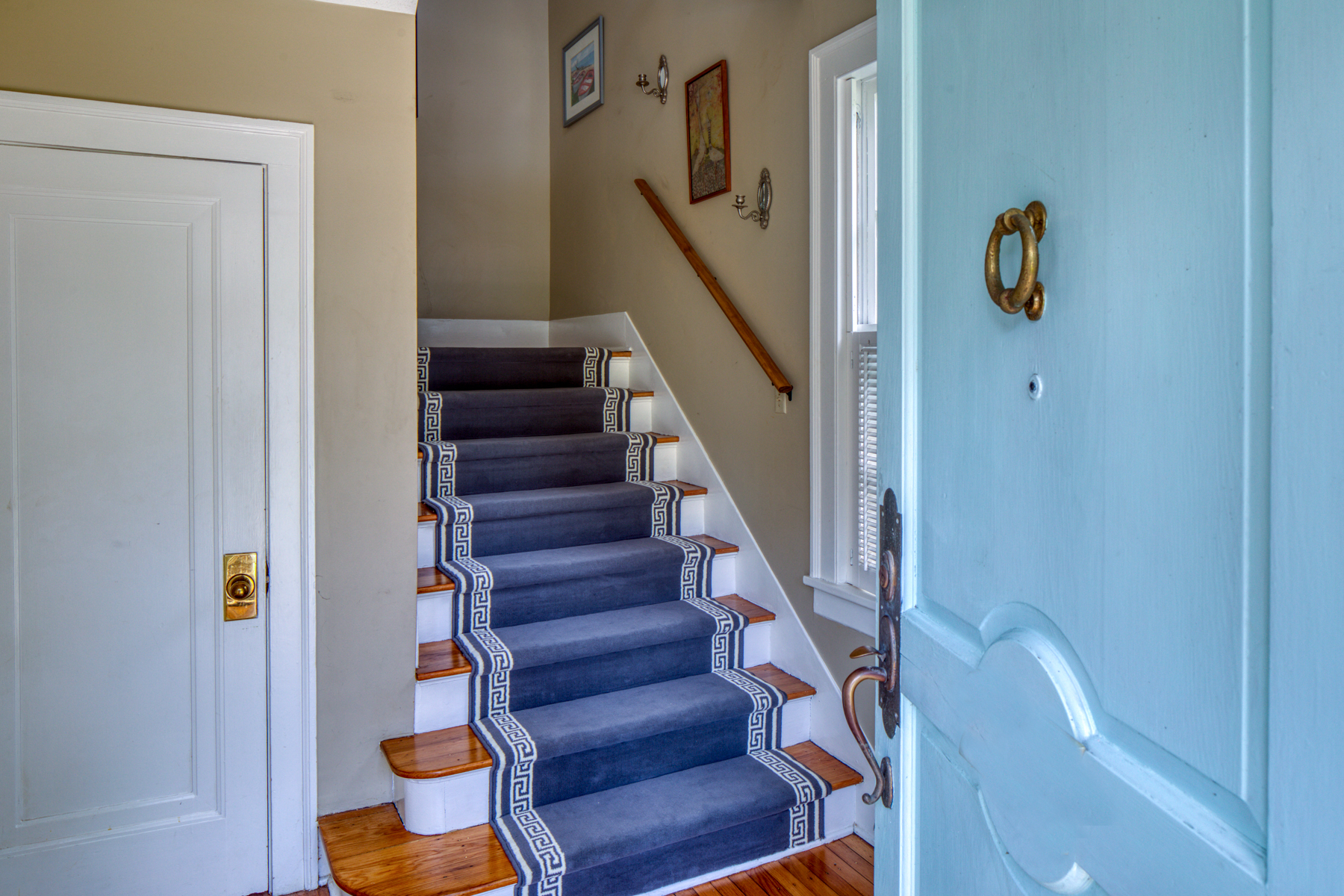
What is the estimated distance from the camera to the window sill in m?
2.31

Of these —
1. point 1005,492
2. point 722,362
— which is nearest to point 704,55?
point 722,362

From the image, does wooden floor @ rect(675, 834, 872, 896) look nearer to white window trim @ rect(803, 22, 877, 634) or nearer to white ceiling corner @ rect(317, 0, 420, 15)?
white window trim @ rect(803, 22, 877, 634)

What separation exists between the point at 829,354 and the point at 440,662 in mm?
1419

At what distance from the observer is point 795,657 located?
2711 mm

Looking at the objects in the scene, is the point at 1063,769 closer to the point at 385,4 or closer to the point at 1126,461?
the point at 1126,461

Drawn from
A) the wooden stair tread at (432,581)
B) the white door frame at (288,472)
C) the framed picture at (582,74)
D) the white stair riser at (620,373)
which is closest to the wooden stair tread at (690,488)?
the white stair riser at (620,373)

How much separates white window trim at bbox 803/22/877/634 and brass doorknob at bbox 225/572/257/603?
5.08ft

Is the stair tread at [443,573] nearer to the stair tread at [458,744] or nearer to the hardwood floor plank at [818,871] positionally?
the stair tread at [458,744]

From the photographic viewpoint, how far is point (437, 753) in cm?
219

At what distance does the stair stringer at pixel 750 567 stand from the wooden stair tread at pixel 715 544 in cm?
2

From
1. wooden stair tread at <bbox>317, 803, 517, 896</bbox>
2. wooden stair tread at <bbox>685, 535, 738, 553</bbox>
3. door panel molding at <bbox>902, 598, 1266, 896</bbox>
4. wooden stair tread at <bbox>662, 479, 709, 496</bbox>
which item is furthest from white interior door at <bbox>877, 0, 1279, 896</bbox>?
wooden stair tread at <bbox>662, 479, 709, 496</bbox>

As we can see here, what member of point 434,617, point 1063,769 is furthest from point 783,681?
point 1063,769

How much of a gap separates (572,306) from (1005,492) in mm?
3837

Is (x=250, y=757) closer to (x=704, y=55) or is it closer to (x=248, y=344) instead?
(x=248, y=344)
